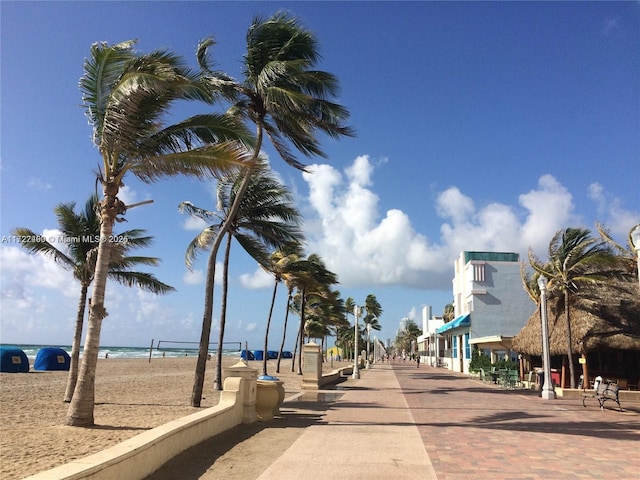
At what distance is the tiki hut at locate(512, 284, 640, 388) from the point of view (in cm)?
2027

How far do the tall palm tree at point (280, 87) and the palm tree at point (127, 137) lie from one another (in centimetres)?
336

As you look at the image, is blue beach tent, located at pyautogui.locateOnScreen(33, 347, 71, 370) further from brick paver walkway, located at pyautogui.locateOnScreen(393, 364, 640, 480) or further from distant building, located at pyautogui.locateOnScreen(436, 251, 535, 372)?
distant building, located at pyautogui.locateOnScreen(436, 251, 535, 372)

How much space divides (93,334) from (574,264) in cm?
1755

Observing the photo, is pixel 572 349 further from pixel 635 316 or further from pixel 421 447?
pixel 421 447

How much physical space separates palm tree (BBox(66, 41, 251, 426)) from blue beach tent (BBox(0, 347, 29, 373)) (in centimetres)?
2233

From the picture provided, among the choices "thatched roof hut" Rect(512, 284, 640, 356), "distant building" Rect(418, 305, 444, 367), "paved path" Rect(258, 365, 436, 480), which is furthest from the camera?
"distant building" Rect(418, 305, 444, 367)

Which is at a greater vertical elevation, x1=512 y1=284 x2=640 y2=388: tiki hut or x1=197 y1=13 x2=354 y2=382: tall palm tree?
x1=197 y1=13 x2=354 y2=382: tall palm tree

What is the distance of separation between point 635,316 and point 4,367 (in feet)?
99.4

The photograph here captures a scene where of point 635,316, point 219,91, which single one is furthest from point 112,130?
point 635,316

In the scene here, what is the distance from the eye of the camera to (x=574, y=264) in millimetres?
19938

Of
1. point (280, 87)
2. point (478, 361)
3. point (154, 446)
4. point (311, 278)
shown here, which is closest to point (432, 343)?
point (478, 361)

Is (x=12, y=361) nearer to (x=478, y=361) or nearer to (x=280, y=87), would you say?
(x=280, y=87)

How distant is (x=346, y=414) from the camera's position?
12414 millimetres

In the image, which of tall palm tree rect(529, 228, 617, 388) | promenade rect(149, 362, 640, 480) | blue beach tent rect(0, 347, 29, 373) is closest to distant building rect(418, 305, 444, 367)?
tall palm tree rect(529, 228, 617, 388)
